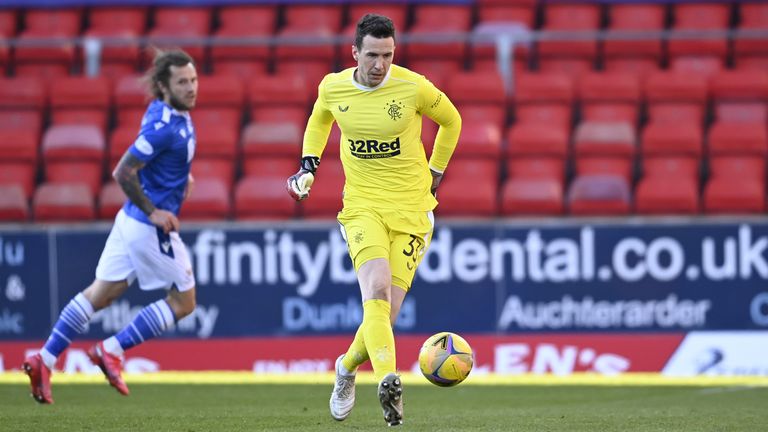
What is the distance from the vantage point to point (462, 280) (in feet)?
36.7

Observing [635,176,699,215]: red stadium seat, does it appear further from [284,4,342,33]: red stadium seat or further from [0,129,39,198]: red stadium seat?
[0,129,39,198]: red stadium seat

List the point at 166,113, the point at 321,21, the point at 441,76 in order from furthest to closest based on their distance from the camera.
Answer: the point at 321,21 < the point at 441,76 < the point at 166,113

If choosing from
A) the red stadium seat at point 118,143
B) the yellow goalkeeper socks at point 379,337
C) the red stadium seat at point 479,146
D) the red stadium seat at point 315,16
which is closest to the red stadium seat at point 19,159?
the red stadium seat at point 118,143

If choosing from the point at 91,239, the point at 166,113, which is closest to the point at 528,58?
the point at 91,239

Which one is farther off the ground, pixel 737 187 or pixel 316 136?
pixel 316 136

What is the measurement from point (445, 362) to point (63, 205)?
253 inches

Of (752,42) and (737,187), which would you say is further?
(752,42)

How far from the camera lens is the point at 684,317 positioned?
36.3 ft

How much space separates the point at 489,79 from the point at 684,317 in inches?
133

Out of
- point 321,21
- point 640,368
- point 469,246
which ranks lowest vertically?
point 640,368

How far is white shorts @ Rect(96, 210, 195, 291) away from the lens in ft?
28.7

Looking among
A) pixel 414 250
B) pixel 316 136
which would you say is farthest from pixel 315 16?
pixel 414 250

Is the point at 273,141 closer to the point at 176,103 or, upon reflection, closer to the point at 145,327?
the point at 176,103

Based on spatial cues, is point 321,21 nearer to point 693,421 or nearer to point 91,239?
point 91,239
